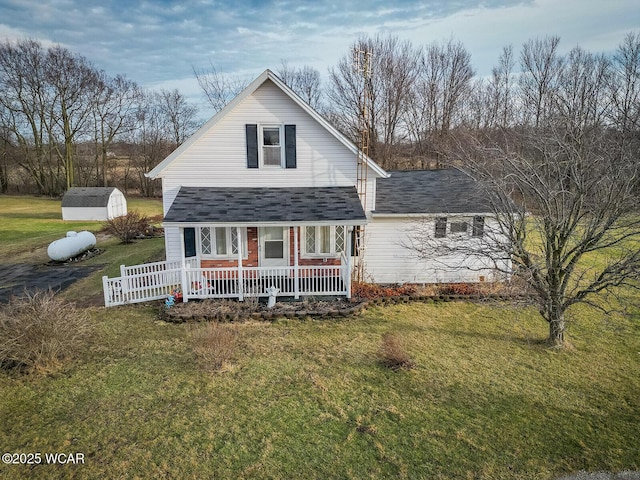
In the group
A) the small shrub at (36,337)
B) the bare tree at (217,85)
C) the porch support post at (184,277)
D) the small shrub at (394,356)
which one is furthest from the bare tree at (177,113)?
the small shrub at (394,356)

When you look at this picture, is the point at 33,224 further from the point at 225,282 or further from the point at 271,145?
the point at 271,145

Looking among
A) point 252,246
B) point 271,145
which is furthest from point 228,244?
point 271,145

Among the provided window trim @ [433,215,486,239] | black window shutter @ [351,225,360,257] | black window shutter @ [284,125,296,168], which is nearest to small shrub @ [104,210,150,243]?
black window shutter @ [284,125,296,168]

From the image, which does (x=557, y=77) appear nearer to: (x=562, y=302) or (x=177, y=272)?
(x=562, y=302)

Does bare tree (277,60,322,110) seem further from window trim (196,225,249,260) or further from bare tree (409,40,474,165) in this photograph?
window trim (196,225,249,260)

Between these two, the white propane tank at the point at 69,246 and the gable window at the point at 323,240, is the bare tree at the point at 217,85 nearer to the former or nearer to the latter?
the white propane tank at the point at 69,246

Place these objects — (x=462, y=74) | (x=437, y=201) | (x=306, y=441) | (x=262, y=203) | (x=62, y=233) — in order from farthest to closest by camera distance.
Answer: (x=462, y=74) < (x=62, y=233) < (x=437, y=201) < (x=262, y=203) < (x=306, y=441)

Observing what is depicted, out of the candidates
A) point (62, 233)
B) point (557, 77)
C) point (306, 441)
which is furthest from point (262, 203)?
point (557, 77)

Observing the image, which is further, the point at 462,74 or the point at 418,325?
the point at 462,74
